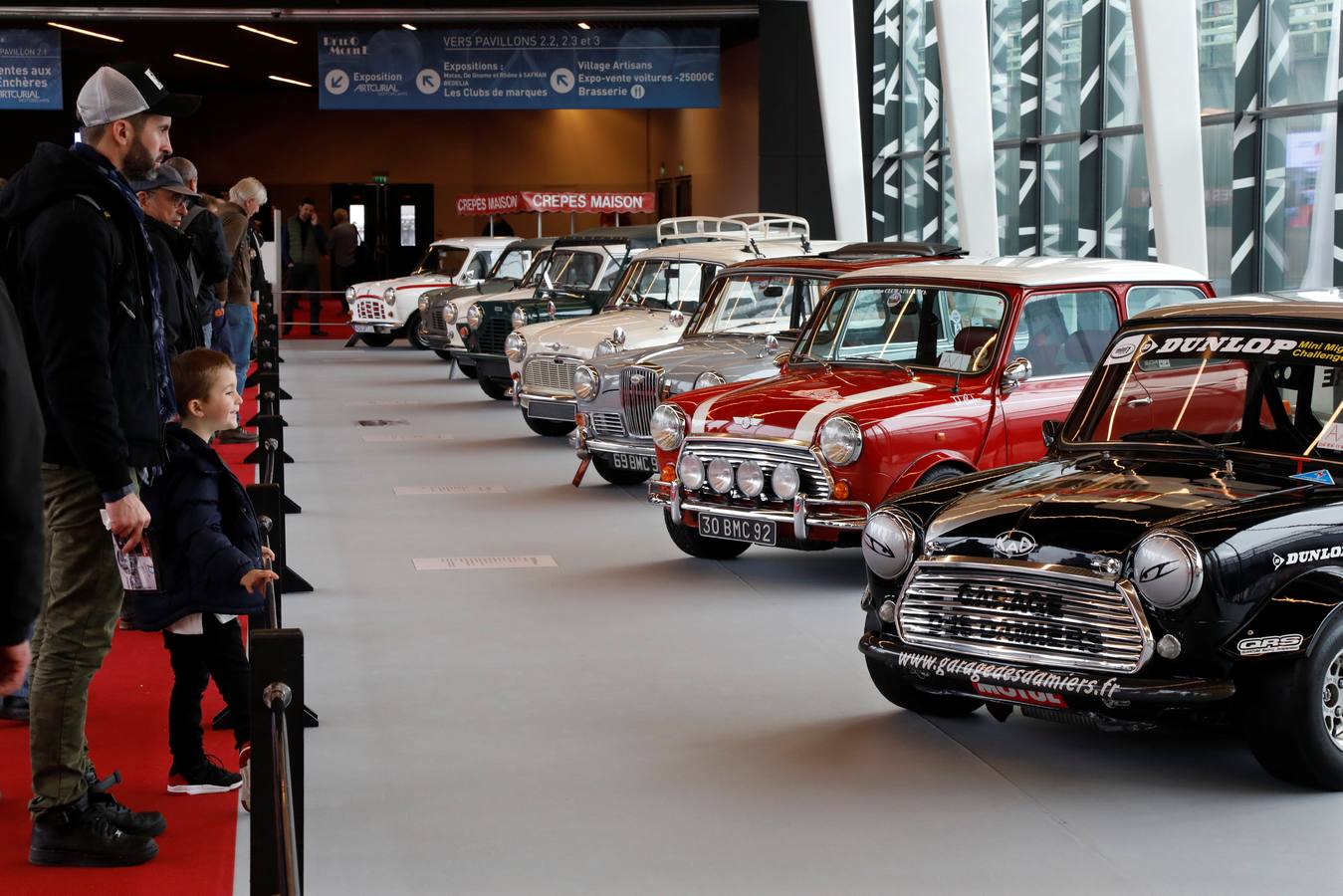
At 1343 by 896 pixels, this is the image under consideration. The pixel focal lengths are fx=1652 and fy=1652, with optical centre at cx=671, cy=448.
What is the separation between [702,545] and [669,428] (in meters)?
0.72

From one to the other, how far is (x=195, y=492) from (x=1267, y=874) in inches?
132

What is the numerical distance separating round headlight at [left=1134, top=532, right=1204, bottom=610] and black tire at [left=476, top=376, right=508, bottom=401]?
47.8 ft

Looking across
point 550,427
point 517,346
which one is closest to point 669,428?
point 517,346

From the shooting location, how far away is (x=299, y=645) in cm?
374

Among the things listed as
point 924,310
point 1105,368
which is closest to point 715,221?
point 924,310

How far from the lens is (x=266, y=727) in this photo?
3.78 m

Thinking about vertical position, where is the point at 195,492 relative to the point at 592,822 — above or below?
above

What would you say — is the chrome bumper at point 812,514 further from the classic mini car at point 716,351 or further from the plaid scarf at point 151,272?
the plaid scarf at point 151,272

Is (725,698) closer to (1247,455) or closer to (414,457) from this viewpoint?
(1247,455)

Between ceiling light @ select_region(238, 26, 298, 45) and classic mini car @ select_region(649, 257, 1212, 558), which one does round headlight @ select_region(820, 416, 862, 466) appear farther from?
ceiling light @ select_region(238, 26, 298, 45)

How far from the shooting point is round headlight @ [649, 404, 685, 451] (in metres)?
9.42

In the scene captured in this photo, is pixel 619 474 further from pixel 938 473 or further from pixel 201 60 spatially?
pixel 201 60

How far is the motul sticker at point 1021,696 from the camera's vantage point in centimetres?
528

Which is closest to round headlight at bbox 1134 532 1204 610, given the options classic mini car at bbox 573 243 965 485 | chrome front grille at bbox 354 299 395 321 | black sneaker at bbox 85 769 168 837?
black sneaker at bbox 85 769 168 837
